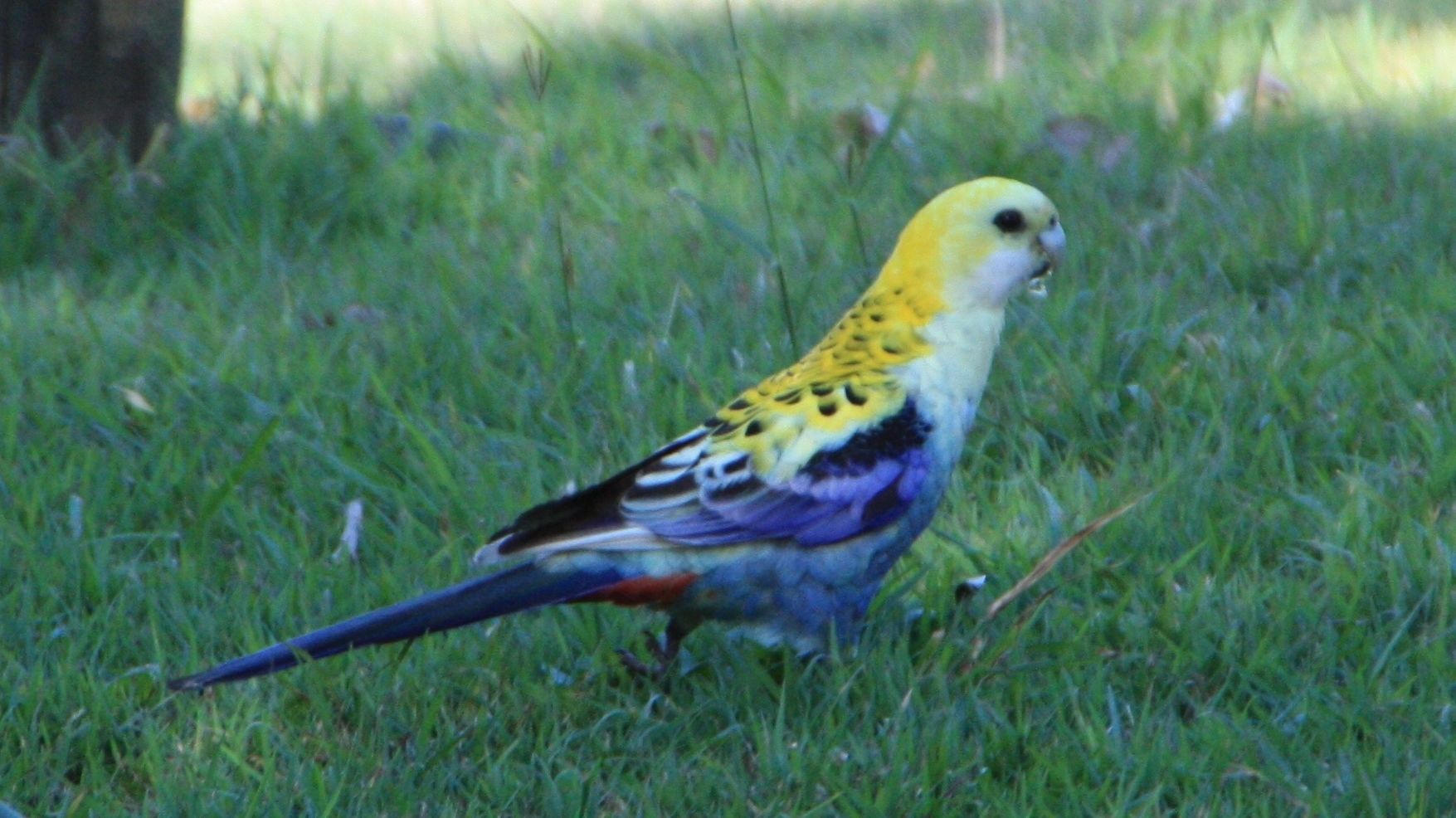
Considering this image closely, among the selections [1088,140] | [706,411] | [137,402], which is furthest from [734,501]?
[1088,140]

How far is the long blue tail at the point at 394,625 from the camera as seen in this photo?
285cm

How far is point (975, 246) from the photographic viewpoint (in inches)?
129

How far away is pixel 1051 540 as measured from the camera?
357 cm

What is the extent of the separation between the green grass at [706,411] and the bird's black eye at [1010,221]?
2.08 feet

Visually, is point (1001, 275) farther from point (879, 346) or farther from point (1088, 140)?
point (1088, 140)

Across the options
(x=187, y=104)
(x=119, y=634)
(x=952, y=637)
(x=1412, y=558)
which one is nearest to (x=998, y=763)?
(x=952, y=637)

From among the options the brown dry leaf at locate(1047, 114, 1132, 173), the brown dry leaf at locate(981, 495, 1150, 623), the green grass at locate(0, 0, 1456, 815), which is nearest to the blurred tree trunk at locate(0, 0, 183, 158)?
the green grass at locate(0, 0, 1456, 815)

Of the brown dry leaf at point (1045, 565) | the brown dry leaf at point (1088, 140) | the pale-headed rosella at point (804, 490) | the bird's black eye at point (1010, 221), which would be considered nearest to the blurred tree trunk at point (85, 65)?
the brown dry leaf at point (1088, 140)

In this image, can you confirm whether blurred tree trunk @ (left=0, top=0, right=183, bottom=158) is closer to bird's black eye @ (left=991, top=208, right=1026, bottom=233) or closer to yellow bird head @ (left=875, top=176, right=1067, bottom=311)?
yellow bird head @ (left=875, top=176, right=1067, bottom=311)

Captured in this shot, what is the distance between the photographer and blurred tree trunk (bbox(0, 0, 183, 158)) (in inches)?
203

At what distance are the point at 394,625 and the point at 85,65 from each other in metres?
2.96

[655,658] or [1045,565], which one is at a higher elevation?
[1045,565]

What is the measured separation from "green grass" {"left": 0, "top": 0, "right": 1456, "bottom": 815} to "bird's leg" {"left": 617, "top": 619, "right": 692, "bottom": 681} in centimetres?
3

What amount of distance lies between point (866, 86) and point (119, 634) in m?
3.65
